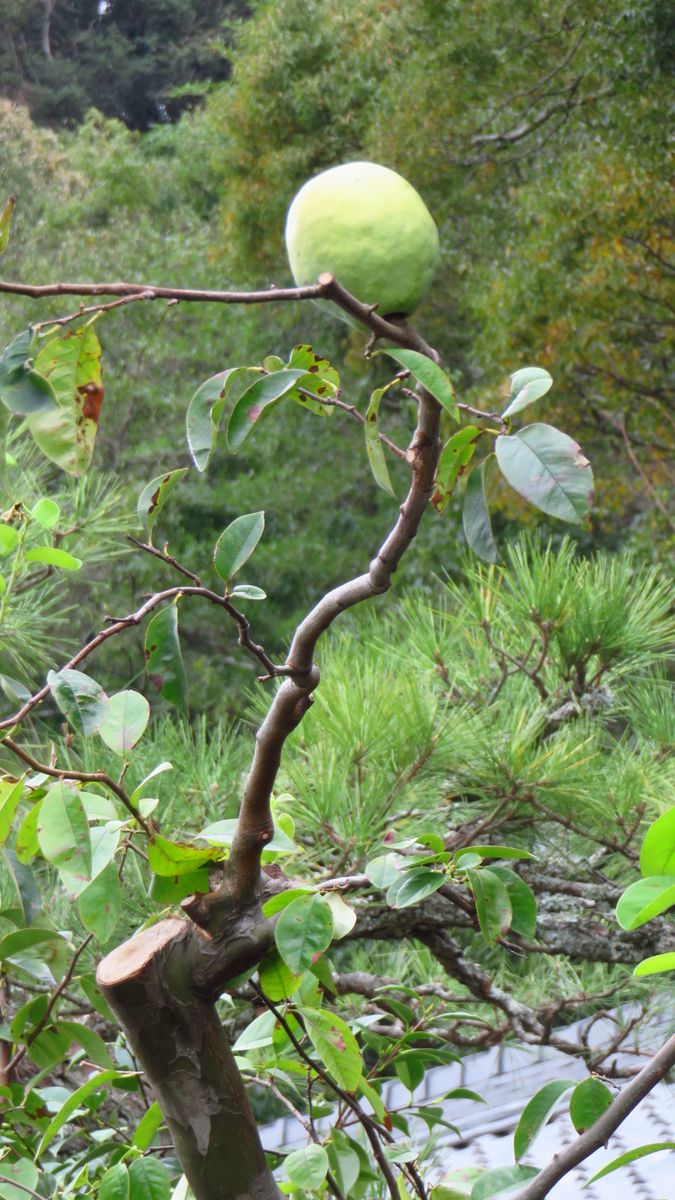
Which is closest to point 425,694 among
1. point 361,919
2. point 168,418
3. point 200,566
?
point 361,919

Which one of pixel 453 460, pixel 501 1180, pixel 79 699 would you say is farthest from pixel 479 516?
pixel 501 1180

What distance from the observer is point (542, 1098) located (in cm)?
37

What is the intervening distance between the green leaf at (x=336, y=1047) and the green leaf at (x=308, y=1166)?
0.03 meters

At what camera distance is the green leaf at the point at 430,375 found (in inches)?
9.6

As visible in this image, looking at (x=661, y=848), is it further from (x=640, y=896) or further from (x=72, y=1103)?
(x=72, y=1103)

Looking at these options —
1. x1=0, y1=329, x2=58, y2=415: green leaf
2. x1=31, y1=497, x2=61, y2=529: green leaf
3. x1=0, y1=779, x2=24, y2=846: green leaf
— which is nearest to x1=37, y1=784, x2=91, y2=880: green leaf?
x1=0, y1=779, x2=24, y2=846: green leaf

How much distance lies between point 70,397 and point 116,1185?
0.87 feet

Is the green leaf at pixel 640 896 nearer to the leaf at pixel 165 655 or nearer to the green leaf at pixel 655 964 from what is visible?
the green leaf at pixel 655 964

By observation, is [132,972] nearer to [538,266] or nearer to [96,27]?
[538,266]

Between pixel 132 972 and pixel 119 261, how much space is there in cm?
404

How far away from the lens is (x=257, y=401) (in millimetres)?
276

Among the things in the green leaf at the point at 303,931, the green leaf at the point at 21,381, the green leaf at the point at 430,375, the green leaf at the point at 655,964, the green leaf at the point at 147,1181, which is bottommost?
the green leaf at the point at 147,1181

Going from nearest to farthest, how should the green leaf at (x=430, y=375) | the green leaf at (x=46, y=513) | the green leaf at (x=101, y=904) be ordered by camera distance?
1. the green leaf at (x=430, y=375)
2. the green leaf at (x=101, y=904)
3. the green leaf at (x=46, y=513)

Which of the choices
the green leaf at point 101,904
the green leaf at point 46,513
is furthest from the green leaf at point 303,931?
the green leaf at point 46,513
